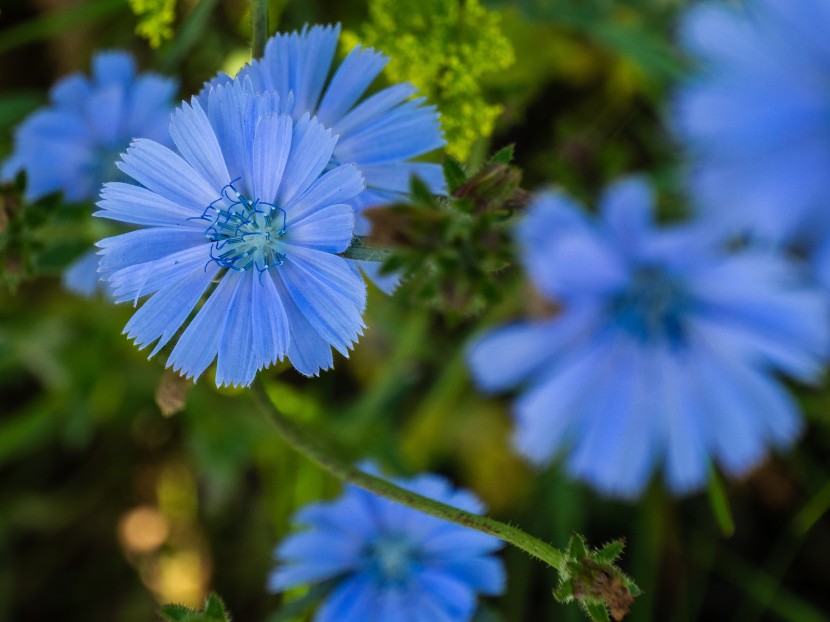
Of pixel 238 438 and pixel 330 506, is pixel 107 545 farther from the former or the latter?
pixel 330 506

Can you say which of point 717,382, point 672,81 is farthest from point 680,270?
point 672,81

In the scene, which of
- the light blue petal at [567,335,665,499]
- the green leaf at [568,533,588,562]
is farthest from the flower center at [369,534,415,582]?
the green leaf at [568,533,588,562]

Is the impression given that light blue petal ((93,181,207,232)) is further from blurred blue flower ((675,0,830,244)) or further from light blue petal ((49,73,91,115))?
blurred blue flower ((675,0,830,244))

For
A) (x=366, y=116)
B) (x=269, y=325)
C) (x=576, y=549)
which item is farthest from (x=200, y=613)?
(x=366, y=116)

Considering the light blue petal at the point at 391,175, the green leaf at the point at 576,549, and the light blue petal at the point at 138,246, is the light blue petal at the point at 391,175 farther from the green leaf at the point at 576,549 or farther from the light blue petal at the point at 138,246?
the green leaf at the point at 576,549

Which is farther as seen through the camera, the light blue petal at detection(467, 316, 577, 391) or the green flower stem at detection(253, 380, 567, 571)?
the light blue petal at detection(467, 316, 577, 391)

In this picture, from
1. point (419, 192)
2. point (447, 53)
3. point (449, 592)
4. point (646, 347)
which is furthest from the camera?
point (646, 347)

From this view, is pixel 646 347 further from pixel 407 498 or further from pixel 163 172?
pixel 163 172
